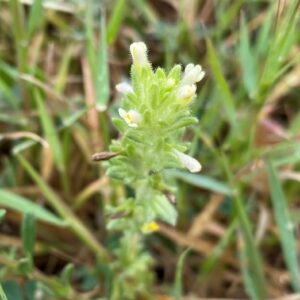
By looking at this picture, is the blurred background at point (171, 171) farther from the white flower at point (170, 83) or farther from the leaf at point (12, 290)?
the white flower at point (170, 83)

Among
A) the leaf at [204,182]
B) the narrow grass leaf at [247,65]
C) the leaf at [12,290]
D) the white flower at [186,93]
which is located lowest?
the leaf at [12,290]

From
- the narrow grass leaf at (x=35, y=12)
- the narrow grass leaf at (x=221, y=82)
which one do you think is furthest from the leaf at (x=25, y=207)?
the narrow grass leaf at (x=221, y=82)

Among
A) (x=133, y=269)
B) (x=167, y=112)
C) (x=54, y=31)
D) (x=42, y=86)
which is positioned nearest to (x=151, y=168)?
(x=167, y=112)

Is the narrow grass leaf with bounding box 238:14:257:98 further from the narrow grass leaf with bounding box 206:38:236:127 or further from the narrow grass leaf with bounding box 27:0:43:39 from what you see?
the narrow grass leaf with bounding box 27:0:43:39

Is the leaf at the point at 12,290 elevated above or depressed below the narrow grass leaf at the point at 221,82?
below

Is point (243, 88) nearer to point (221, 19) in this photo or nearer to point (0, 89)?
point (221, 19)

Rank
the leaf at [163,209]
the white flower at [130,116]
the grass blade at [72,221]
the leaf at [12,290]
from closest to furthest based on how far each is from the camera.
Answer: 1. the white flower at [130,116]
2. the leaf at [163,209]
3. the leaf at [12,290]
4. the grass blade at [72,221]

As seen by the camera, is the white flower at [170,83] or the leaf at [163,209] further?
the leaf at [163,209]
